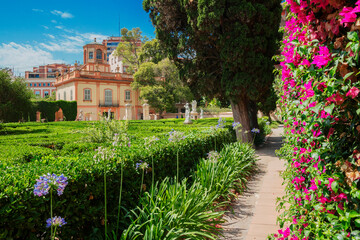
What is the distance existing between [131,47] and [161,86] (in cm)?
1063

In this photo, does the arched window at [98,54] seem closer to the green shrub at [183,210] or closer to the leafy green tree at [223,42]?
the leafy green tree at [223,42]

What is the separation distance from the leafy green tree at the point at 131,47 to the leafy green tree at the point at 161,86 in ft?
21.8

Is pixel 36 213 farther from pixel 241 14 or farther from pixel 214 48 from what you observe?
pixel 214 48

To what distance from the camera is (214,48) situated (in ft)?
28.7

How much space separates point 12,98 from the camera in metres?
19.8

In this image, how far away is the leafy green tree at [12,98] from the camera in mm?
19219

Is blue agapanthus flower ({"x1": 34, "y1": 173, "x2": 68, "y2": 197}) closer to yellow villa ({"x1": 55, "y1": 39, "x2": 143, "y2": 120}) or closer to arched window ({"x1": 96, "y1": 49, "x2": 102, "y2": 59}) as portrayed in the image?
yellow villa ({"x1": 55, "y1": 39, "x2": 143, "y2": 120})

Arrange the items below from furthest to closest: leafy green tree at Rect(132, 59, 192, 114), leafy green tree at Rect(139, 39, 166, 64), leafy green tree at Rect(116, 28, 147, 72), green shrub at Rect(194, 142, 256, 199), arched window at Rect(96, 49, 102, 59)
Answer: arched window at Rect(96, 49, 102, 59), leafy green tree at Rect(116, 28, 147, 72), leafy green tree at Rect(139, 39, 166, 64), leafy green tree at Rect(132, 59, 192, 114), green shrub at Rect(194, 142, 256, 199)

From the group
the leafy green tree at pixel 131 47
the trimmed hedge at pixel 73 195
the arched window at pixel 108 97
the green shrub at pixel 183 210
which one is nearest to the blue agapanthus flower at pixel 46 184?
the trimmed hedge at pixel 73 195

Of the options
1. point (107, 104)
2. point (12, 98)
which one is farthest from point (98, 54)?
point (12, 98)

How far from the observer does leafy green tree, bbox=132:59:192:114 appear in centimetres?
3023

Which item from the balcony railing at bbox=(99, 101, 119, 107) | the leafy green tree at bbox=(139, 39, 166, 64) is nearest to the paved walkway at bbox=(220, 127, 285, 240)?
the leafy green tree at bbox=(139, 39, 166, 64)

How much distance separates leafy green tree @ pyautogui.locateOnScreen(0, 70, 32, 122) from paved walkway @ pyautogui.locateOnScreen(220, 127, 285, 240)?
20.1 meters

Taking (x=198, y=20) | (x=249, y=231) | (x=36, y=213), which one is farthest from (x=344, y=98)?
(x=198, y=20)
